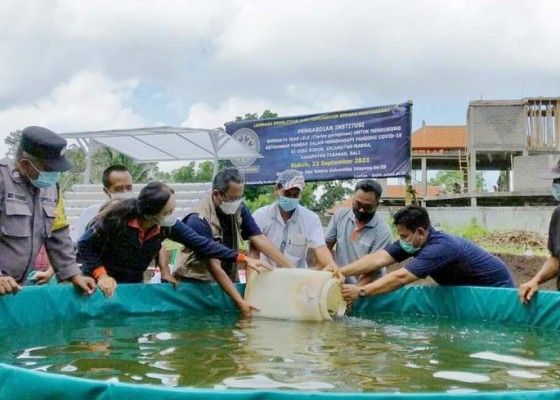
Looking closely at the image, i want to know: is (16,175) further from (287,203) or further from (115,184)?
(287,203)

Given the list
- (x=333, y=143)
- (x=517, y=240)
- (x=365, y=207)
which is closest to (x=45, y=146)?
(x=365, y=207)

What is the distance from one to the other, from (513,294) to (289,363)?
231cm

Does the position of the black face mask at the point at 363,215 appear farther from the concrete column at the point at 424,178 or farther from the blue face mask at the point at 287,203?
the concrete column at the point at 424,178

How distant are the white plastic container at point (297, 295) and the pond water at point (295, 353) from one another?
0.43 ft

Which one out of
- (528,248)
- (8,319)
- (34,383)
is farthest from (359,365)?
(528,248)

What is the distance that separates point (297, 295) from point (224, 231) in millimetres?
716

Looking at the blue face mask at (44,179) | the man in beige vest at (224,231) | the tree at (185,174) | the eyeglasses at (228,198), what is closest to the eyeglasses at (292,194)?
the man in beige vest at (224,231)

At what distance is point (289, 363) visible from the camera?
120 inches

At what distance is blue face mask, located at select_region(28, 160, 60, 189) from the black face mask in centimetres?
239

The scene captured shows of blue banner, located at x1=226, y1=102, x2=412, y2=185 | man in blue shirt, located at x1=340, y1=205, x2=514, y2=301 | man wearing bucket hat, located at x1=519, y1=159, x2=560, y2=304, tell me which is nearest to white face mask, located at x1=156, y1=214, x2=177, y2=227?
man in blue shirt, located at x1=340, y1=205, x2=514, y2=301

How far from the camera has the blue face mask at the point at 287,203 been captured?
5.02m

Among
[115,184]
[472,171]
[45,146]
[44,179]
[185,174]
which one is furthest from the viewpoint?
[185,174]

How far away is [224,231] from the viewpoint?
4.78 meters

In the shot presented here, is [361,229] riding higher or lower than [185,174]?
lower
